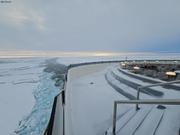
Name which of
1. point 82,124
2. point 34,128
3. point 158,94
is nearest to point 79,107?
point 82,124

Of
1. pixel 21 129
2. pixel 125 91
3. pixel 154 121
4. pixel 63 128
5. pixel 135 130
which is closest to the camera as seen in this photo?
pixel 135 130

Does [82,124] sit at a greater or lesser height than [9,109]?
greater

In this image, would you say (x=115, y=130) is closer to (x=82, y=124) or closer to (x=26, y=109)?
(x=82, y=124)

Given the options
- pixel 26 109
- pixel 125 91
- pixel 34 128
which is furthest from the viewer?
pixel 26 109

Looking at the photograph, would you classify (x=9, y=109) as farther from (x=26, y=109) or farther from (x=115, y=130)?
(x=115, y=130)

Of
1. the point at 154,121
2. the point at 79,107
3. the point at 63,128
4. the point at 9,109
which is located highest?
the point at 154,121

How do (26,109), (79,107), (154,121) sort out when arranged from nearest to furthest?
(154,121)
(79,107)
(26,109)

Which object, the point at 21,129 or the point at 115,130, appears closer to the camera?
the point at 115,130

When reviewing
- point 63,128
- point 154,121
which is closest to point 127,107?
point 154,121

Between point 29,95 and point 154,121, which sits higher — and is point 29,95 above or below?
below
